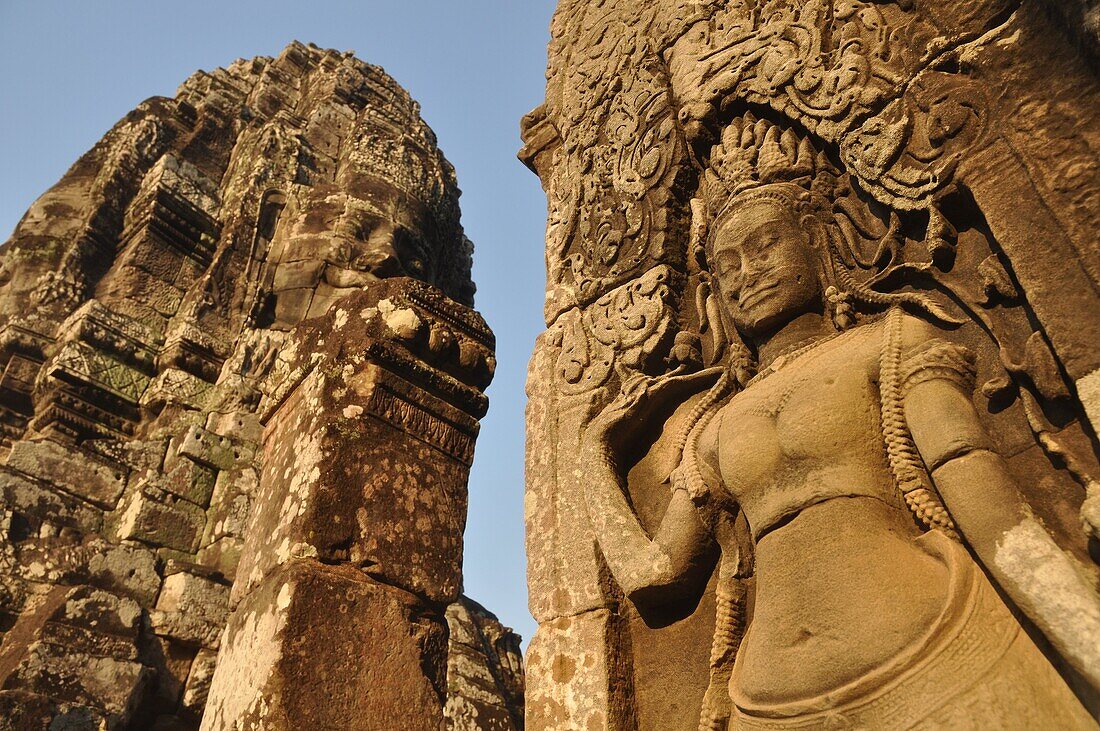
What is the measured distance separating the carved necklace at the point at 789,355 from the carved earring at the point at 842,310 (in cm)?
3

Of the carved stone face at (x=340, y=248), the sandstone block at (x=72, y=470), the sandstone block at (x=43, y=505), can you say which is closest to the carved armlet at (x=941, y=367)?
the sandstone block at (x=43, y=505)

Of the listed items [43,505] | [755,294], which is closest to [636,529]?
[755,294]

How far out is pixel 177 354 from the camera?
945 cm

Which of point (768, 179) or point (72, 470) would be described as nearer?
point (768, 179)

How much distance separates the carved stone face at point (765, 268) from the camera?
250cm

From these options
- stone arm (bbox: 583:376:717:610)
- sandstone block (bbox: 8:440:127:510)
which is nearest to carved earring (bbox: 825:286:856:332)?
stone arm (bbox: 583:376:717:610)

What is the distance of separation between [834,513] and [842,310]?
27.7 inches

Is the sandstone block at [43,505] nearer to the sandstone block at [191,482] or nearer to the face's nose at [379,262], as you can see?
the sandstone block at [191,482]

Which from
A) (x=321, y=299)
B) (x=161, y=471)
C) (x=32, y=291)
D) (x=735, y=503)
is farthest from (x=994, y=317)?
(x=32, y=291)

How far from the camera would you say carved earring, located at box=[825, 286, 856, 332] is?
241 cm

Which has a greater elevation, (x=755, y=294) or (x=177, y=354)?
(x=177, y=354)

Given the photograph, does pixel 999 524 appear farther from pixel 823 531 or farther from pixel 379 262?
pixel 379 262

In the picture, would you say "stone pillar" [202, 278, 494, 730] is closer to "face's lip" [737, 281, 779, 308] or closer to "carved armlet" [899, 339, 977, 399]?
"face's lip" [737, 281, 779, 308]

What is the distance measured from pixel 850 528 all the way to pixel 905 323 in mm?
611
